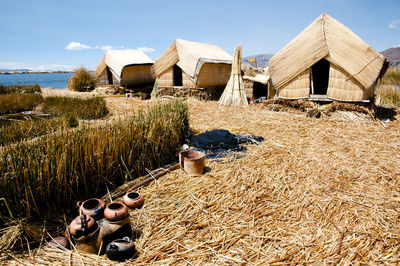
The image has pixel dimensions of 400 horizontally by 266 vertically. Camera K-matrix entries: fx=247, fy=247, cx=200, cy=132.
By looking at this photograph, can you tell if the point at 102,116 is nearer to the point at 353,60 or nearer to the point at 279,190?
the point at 279,190

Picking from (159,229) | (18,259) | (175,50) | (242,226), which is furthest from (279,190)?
(175,50)

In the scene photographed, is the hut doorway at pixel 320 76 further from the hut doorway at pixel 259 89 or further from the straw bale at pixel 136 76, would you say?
the straw bale at pixel 136 76

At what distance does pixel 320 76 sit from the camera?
927 centimetres

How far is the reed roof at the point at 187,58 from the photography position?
10.3m

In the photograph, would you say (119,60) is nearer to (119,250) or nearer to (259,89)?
(259,89)

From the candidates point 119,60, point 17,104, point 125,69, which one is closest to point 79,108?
point 17,104

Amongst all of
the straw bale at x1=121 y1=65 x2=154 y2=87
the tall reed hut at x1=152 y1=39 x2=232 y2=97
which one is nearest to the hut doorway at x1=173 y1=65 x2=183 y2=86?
the tall reed hut at x1=152 y1=39 x2=232 y2=97

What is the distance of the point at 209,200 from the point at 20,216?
1.75 m

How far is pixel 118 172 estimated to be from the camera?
3146mm

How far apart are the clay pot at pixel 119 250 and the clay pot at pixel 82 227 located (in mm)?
192

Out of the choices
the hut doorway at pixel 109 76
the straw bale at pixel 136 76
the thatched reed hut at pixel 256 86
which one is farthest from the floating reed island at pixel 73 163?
the hut doorway at pixel 109 76

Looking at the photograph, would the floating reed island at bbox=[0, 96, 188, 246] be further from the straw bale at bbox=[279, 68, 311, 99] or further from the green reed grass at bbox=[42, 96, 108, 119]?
the straw bale at bbox=[279, 68, 311, 99]

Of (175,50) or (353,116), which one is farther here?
(175,50)

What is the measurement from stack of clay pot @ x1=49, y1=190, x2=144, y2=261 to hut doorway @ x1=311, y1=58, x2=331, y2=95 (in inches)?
351
